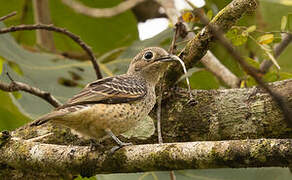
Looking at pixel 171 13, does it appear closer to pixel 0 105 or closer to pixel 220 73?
pixel 220 73

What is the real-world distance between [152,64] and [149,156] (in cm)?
170

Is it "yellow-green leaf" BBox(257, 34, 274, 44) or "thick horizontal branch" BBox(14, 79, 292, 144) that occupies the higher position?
"yellow-green leaf" BBox(257, 34, 274, 44)

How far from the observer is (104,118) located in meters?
3.84

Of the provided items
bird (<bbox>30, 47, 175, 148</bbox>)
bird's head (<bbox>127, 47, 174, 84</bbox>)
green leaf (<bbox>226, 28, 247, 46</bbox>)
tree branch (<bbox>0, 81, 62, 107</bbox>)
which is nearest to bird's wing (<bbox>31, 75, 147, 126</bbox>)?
bird (<bbox>30, 47, 175, 148</bbox>)

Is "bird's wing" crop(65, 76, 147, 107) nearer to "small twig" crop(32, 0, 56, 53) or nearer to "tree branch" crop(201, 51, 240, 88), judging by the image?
"tree branch" crop(201, 51, 240, 88)

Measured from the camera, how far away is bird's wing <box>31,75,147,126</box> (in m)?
3.77

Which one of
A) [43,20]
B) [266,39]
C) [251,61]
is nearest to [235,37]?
[266,39]

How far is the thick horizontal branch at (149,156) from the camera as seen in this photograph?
284cm

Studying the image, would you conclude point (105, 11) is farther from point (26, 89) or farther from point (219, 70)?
point (26, 89)

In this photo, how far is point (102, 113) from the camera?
3.86 meters

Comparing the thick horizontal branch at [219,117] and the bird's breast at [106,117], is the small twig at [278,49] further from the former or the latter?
the bird's breast at [106,117]

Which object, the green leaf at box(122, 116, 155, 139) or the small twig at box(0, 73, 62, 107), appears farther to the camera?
the small twig at box(0, 73, 62, 107)

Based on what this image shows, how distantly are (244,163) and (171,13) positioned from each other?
361 cm

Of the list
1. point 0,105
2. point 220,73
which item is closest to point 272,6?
point 220,73
